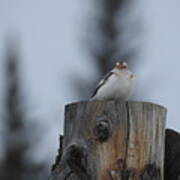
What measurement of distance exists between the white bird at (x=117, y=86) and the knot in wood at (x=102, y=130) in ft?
4.68

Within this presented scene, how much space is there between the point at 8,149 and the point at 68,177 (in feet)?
62.4

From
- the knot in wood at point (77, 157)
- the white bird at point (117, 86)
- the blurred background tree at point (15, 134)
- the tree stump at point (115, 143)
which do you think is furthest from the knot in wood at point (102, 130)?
the blurred background tree at point (15, 134)

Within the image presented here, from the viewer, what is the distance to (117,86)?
8.81m

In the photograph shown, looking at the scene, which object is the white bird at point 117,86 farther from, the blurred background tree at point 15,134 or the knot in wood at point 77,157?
the blurred background tree at point 15,134

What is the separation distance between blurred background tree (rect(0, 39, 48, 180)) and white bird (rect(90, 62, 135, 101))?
46.4 ft

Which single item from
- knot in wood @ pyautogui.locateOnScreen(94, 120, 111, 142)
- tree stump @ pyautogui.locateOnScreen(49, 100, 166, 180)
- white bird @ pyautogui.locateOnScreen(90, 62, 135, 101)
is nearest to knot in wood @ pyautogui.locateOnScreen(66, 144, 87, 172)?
tree stump @ pyautogui.locateOnScreen(49, 100, 166, 180)

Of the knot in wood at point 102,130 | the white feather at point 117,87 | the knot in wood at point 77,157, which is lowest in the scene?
the knot in wood at point 77,157

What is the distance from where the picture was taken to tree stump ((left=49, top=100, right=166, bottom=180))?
23.0ft

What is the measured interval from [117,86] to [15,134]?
59.0 ft

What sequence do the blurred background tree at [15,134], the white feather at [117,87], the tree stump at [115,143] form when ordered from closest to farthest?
1. the tree stump at [115,143]
2. the white feather at [117,87]
3. the blurred background tree at [15,134]

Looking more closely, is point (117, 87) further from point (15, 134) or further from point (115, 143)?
point (15, 134)

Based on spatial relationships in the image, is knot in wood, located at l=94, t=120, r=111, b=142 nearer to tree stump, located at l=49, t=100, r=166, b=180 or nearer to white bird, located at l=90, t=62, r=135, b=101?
tree stump, located at l=49, t=100, r=166, b=180

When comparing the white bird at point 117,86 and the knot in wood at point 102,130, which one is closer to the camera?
the knot in wood at point 102,130

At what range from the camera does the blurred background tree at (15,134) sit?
24.3 m
